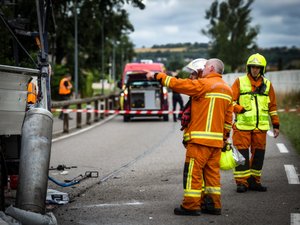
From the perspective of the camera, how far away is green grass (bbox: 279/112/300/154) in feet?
52.8

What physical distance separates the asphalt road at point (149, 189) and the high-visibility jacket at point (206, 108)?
2.73 feet

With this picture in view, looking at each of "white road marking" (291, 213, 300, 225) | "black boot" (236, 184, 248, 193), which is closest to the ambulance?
"black boot" (236, 184, 248, 193)

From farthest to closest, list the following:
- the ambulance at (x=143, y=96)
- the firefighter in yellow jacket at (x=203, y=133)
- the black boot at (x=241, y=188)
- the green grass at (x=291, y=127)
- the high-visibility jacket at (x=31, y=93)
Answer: the ambulance at (x=143, y=96), the green grass at (x=291, y=127), the black boot at (x=241, y=188), the high-visibility jacket at (x=31, y=93), the firefighter in yellow jacket at (x=203, y=133)

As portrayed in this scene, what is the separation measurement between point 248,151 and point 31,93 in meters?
3.08

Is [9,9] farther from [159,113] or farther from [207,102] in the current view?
[207,102]

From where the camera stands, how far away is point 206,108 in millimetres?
7383

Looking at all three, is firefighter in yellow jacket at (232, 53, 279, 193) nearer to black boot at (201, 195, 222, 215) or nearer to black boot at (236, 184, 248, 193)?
black boot at (236, 184, 248, 193)

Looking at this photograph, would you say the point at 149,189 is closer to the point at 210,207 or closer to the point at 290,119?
the point at 210,207

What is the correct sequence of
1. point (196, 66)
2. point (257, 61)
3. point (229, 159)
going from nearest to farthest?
point (196, 66), point (229, 159), point (257, 61)

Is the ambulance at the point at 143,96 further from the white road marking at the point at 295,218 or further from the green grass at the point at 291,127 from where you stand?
the white road marking at the point at 295,218

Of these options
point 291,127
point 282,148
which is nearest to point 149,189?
point 282,148

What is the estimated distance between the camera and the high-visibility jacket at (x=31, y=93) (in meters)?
7.49

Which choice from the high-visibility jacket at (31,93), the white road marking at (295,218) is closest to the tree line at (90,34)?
the high-visibility jacket at (31,93)

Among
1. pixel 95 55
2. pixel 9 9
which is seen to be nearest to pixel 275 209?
pixel 9 9
